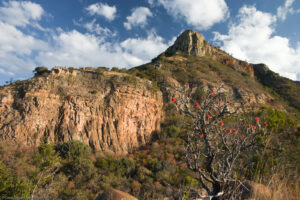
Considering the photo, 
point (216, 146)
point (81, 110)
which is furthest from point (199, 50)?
point (216, 146)

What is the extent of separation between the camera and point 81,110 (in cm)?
1820

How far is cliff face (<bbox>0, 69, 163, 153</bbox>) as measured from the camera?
15.7 meters

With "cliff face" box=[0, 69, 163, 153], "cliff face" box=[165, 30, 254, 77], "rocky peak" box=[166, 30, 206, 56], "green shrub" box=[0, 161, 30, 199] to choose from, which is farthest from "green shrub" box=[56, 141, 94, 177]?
"rocky peak" box=[166, 30, 206, 56]

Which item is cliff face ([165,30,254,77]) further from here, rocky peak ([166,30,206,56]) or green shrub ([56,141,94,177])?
green shrub ([56,141,94,177])

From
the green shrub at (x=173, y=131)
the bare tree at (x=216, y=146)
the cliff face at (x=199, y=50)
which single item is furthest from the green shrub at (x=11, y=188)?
the cliff face at (x=199, y=50)

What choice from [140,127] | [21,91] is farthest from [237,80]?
[21,91]

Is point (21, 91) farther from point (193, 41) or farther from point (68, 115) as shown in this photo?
point (193, 41)

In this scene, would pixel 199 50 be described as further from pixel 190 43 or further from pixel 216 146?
pixel 216 146

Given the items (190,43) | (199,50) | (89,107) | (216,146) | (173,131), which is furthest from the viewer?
(190,43)

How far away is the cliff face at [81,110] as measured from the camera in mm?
15719

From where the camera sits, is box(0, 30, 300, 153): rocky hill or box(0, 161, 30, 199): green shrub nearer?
box(0, 161, 30, 199): green shrub

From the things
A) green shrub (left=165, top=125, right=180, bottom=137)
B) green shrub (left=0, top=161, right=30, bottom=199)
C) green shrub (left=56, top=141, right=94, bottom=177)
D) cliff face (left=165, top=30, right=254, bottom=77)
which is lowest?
green shrub (left=56, top=141, right=94, bottom=177)

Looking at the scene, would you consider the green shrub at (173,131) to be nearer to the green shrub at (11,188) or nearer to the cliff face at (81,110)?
the cliff face at (81,110)

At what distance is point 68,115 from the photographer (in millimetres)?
17344
